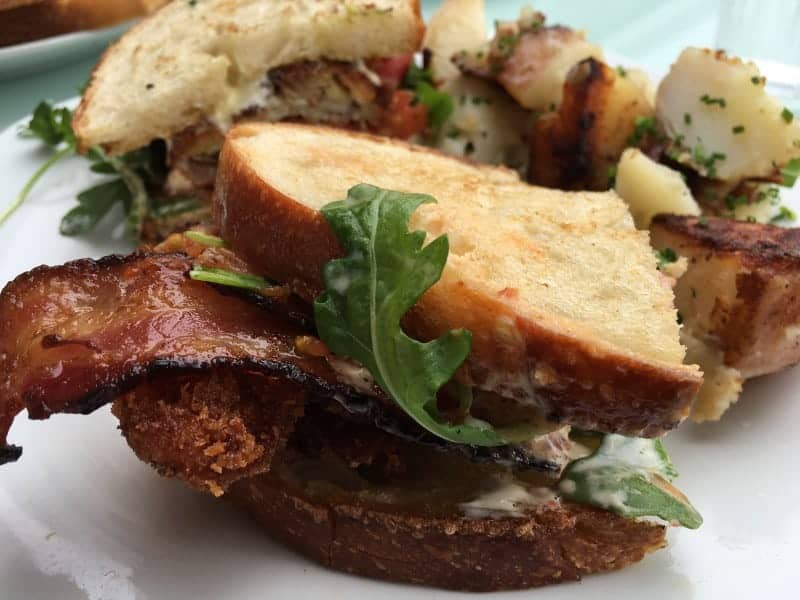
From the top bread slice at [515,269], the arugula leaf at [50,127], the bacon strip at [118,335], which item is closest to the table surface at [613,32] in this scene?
the arugula leaf at [50,127]

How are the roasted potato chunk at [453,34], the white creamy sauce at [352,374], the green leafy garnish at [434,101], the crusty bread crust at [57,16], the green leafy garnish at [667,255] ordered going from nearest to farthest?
the white creamy sauce at [352,374] < the green leafy garnish at [667,255] < the green leafy garnish at [434,101] < the roasted potato chunk at [453,34] < the crusty bread crust at [57,16]

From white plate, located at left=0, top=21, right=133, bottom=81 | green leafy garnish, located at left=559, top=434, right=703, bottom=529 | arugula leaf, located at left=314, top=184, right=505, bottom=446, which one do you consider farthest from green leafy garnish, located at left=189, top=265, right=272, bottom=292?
white plate, located at left=0, top=21, right=133, bottom=81

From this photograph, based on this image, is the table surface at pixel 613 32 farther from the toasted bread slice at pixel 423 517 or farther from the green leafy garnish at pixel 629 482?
the toasted bread slice at pixel 423 517

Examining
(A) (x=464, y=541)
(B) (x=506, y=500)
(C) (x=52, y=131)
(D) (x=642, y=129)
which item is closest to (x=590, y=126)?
(D) (x=642, y=129)

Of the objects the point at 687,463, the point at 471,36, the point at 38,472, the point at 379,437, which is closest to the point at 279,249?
the point at 379,437

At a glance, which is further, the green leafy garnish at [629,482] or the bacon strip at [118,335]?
the green leafy garnish at [629,482]

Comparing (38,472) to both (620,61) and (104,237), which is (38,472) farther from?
(620,61)
